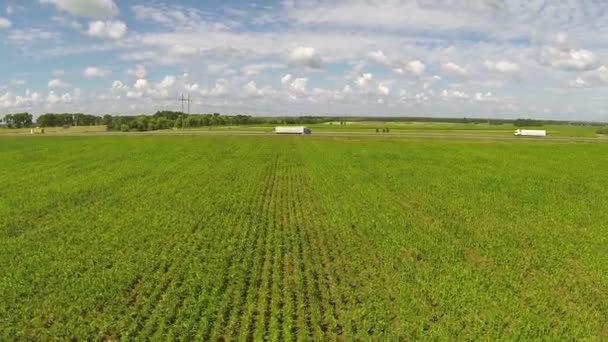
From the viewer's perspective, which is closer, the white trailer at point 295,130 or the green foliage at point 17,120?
the white trailer at point 295,130

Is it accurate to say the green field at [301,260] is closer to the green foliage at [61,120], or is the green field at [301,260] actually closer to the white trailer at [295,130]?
the white trailer at [295,130]

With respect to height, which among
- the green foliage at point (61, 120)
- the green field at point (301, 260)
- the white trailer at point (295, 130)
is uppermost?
the green foliage at point (61, 120)

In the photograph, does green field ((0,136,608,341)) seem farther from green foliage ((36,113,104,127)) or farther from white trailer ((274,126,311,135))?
green foliage ((36,113,104,127))

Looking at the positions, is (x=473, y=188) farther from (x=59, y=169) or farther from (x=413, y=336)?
(x=59, y=169)

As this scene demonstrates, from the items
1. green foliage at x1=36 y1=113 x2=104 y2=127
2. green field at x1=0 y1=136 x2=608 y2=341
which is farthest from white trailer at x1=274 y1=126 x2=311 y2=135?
green foliage at x1=36 y1=113 x2=104 y2=127

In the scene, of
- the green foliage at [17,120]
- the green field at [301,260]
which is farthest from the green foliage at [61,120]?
the green field at [301,260]

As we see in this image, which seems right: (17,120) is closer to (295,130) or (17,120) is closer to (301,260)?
(295,130)

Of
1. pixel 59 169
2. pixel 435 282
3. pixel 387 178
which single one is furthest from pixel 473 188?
pixel 59 169

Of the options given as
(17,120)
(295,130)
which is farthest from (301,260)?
(17,120)
